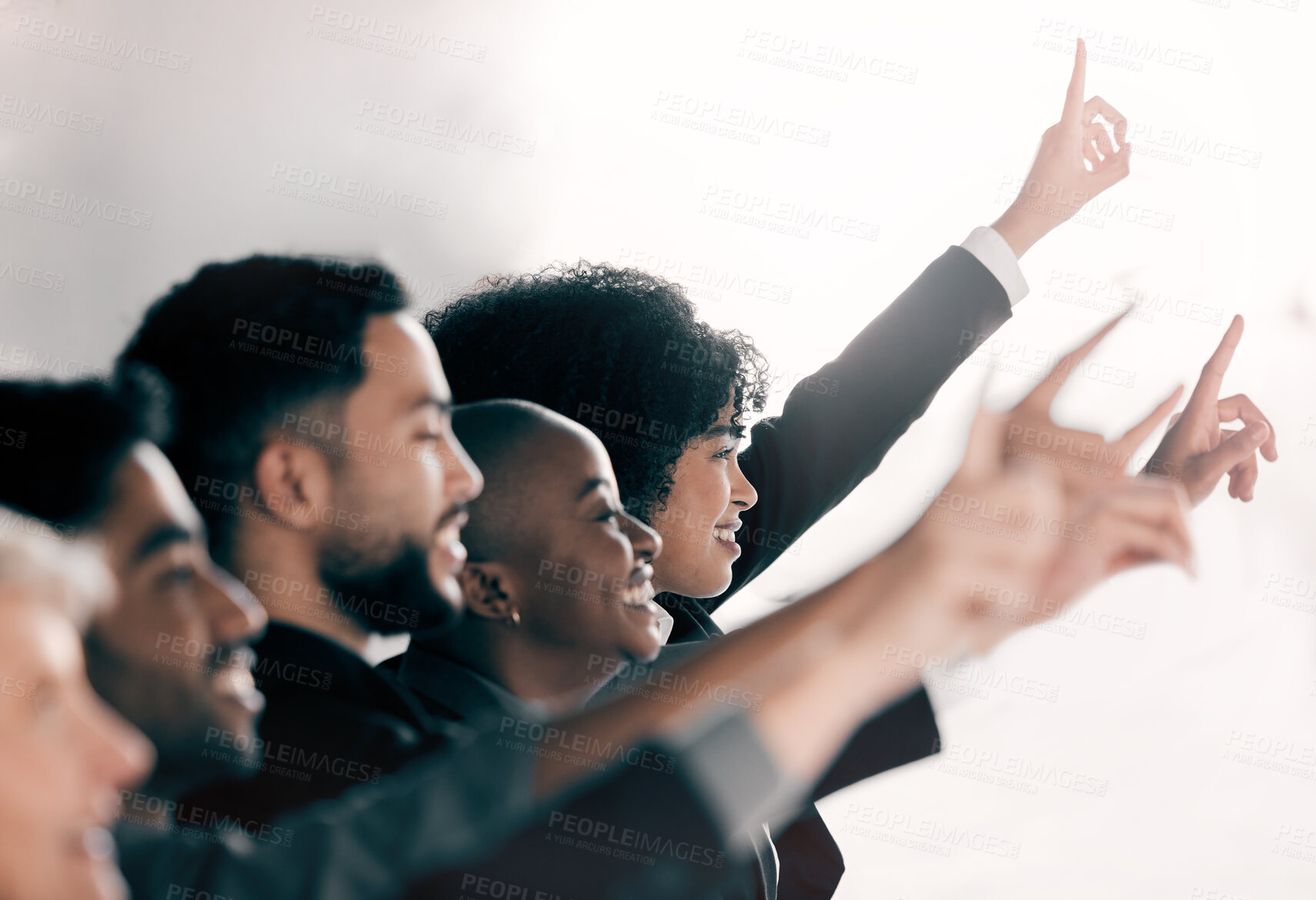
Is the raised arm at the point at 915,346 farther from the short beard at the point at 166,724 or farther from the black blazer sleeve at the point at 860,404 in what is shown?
the short beard at the point at 166,724

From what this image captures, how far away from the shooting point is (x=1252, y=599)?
3.88 feet

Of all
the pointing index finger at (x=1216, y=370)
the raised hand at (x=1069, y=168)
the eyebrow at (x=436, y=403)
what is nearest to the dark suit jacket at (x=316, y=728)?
the eyebrow at (x=436, y=403)

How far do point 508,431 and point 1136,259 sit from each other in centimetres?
83

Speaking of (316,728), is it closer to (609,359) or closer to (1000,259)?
(609,359)

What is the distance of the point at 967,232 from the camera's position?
1168 millimetres

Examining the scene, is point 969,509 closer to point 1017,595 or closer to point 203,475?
point 1017,595

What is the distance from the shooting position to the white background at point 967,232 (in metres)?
1.08

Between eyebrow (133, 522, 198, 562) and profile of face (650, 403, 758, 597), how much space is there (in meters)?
0.45

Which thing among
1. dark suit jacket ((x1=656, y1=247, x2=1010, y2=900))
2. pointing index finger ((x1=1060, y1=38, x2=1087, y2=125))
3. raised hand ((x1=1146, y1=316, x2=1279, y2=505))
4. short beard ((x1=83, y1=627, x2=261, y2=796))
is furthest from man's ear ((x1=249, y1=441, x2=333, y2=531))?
pointing index finger ((x1=1060, y1=38, x2=1087, y2=125))

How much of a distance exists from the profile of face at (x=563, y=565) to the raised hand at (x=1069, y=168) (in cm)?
54

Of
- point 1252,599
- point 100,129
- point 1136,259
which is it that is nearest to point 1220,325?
point 1136,259

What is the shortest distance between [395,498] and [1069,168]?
2.48 feet

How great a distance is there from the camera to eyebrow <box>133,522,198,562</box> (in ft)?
2.38

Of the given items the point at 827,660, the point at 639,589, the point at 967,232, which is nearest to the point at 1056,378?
the point at 827,660
